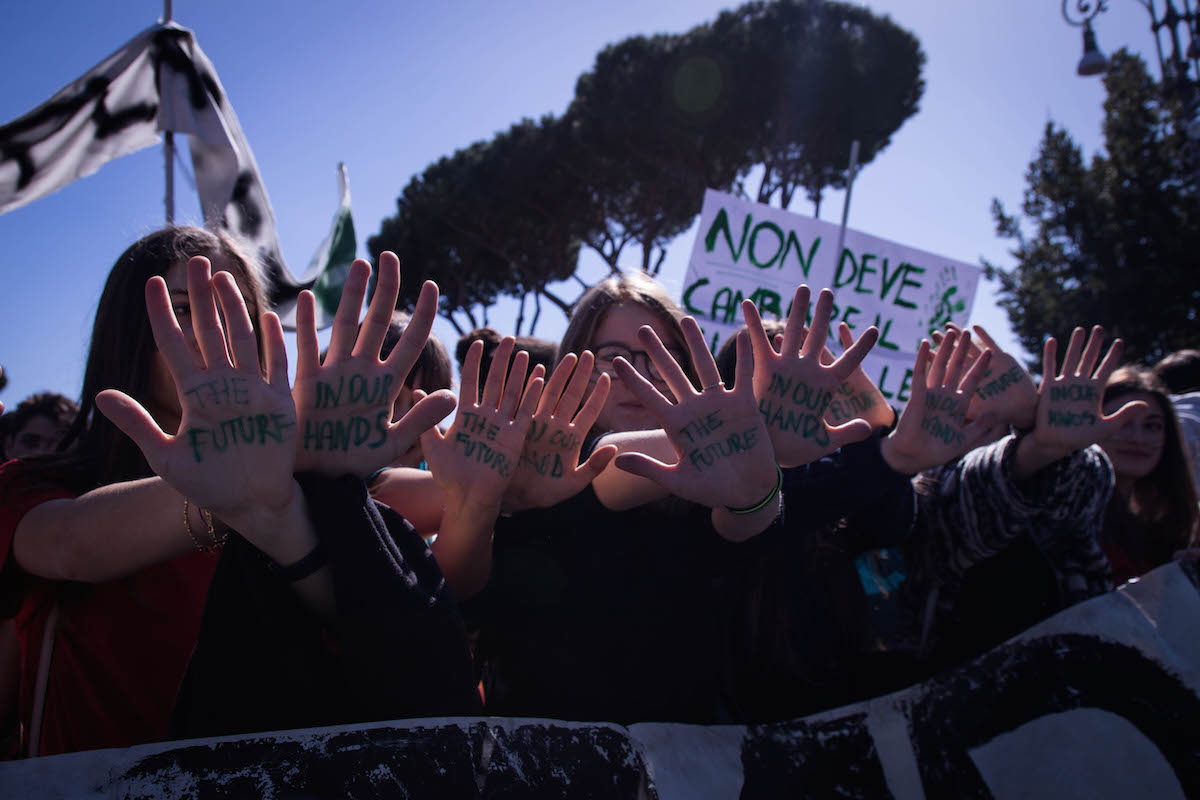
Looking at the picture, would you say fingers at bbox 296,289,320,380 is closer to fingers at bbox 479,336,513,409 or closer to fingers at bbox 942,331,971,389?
fingers at bbox 479,336,513,409

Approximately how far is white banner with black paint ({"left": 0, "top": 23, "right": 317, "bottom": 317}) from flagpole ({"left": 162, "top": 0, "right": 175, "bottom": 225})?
80 millimetres

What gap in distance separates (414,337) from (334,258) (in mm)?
4755

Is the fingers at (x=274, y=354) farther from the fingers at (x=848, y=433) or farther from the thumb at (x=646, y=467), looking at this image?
the fingers at (x=848, y=433)

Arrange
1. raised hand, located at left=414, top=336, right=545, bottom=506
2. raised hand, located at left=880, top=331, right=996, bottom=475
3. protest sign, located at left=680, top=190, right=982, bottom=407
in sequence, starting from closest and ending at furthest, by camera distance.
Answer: raised hand, located at left=414, top=336, right=545, bottom=506, raised hand, located at left=880, top=331, right=996, bottom=475, protest sign, located at left=680, top=190, right=982, bottom=407

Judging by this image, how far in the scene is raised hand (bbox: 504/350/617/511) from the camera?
1.35 meters

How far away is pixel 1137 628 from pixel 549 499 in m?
1.09

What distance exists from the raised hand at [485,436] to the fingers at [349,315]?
0.24 meters

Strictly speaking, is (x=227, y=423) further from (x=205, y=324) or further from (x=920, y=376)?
(x=920, y=376)

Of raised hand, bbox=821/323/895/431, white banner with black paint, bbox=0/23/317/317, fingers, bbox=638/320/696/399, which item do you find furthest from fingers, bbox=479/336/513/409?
white banner with black paint, bbox=0/23/317/317

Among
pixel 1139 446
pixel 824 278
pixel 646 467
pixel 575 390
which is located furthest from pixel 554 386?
pixel 824 278

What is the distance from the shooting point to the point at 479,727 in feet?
2.93

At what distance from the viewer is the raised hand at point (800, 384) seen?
1.33 meters

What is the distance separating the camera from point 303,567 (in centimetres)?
95

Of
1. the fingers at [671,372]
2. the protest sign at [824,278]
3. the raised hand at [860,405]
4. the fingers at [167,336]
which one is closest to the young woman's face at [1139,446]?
the raised hand at [860,405]
